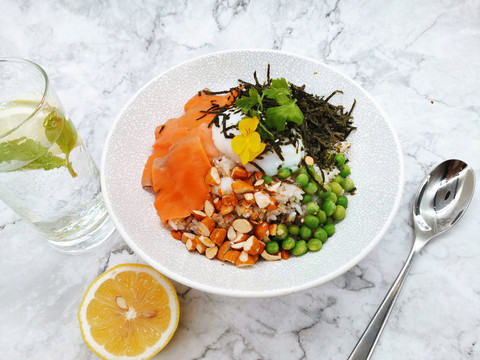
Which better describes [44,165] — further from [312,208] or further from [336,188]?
[336,188]

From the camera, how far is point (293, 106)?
197 cm

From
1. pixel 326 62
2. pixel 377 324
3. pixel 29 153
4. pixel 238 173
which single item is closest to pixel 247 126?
pixel 238 173

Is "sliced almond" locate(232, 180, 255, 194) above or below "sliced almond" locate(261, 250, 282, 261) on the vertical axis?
above

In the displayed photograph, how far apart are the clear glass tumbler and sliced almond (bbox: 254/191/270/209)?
0.93 meters

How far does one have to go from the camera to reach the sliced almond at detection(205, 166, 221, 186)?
193cm

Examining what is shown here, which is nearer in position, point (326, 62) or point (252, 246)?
point (252, 246)

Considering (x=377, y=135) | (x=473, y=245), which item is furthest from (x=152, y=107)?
(x=473, y=245)

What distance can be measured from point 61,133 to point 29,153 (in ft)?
0.65

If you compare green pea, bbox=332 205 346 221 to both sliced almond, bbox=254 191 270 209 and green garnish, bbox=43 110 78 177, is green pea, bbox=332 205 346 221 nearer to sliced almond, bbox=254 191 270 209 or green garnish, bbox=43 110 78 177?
sliced almond, bbox=254 191 270 209

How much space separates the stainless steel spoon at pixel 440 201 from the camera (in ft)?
7.04

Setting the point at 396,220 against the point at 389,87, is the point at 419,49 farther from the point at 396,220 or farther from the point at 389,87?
the point at 396,220

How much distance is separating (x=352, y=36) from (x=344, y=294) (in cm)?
217

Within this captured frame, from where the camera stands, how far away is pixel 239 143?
1.92 m

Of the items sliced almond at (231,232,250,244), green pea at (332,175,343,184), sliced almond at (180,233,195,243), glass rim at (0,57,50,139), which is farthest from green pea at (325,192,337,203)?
glass rim at (0,57,50,139)
